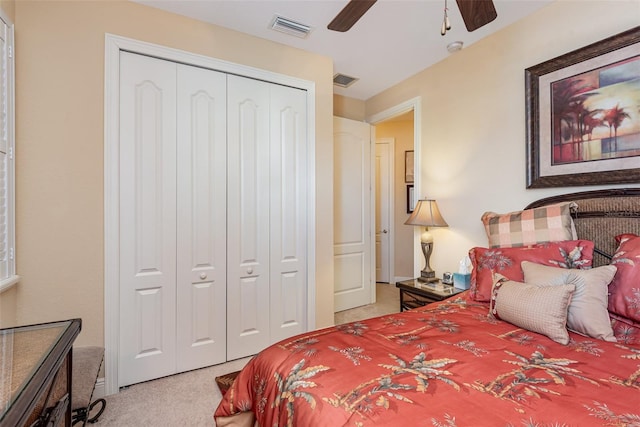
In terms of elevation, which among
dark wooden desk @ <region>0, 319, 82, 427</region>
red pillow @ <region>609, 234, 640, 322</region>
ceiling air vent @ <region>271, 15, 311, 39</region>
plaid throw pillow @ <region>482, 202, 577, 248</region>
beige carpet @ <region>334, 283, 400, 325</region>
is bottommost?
beige carpet @ <region>334, 283, 400, 325</region>

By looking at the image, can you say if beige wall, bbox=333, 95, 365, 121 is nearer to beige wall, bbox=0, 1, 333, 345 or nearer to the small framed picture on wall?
the small framed picture on wall

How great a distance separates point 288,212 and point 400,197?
2.81 m

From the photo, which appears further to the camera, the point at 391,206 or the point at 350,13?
the point at 391,206

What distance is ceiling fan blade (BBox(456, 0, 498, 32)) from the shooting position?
1.43 meters

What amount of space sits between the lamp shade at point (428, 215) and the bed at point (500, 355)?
840mm

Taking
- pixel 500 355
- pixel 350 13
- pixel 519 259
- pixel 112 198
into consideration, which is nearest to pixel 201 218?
pixel 112 198

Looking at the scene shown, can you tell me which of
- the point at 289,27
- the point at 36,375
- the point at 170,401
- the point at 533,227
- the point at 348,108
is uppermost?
the point at 289,27

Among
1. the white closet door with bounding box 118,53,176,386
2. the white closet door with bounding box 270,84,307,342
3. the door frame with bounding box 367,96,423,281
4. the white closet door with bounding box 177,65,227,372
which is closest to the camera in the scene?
the white closet door with bounding box 118,53,176,386

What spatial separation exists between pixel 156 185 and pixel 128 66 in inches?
33.3

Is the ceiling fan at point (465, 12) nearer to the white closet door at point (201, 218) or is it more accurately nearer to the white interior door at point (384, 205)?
the white closet door at point (201, 218)

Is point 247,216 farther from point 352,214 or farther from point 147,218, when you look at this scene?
point 352,214

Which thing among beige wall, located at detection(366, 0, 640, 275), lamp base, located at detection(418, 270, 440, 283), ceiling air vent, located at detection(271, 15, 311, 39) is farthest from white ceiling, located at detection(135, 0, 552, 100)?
lamp base, located at detection(418, 270, 440, 283)

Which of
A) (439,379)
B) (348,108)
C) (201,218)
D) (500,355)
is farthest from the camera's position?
(348,108)

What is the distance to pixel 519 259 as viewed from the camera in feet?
5.70
